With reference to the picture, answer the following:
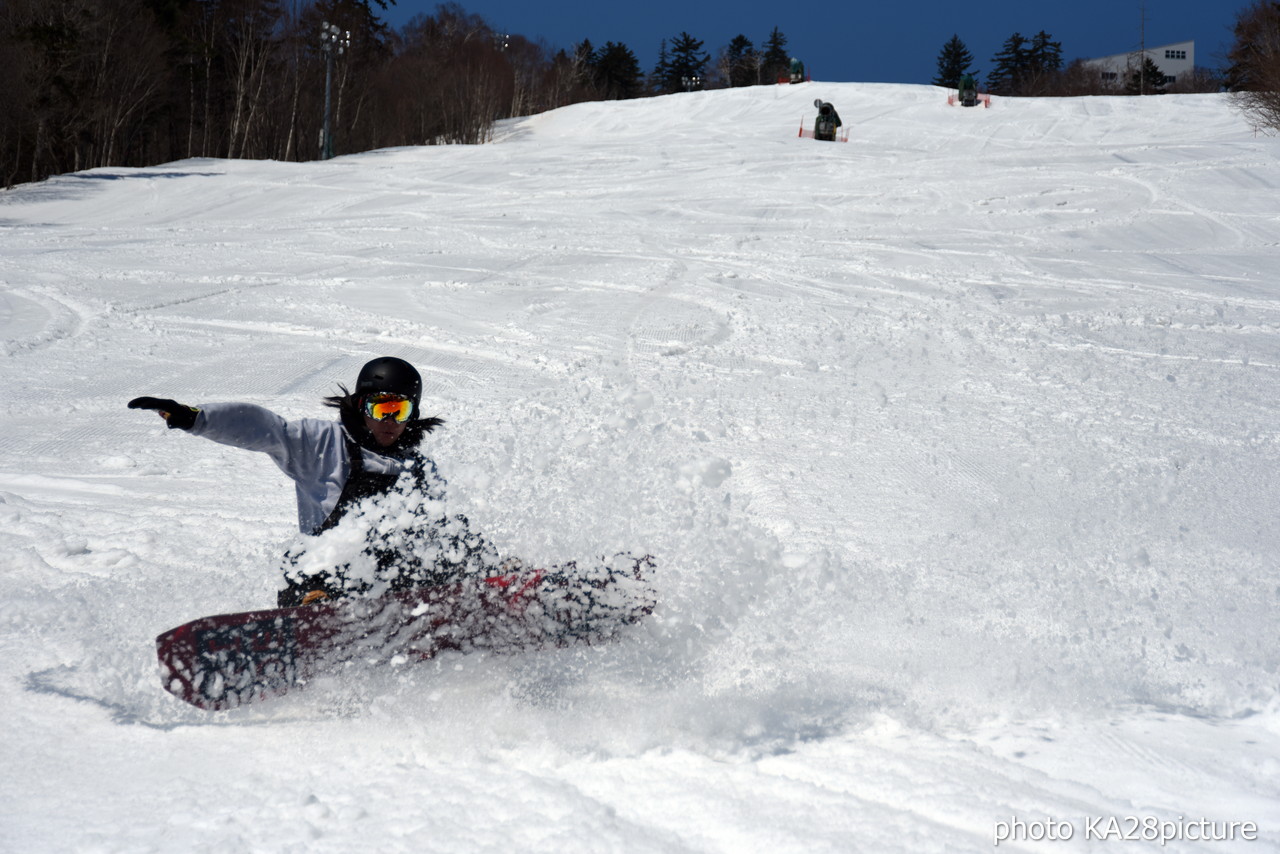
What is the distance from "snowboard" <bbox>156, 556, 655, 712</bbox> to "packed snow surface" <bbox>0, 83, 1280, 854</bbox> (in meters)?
0.08

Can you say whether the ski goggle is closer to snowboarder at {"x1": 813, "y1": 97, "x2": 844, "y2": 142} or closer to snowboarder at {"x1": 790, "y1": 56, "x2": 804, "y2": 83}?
snowboarder at {"x1": 813, "y1": 97, "x2": 844, "y2": 142}

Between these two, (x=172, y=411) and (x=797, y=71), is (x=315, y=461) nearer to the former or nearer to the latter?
(x=172, y=411)

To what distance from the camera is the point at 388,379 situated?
344cm

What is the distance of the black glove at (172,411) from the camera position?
2.95 meters

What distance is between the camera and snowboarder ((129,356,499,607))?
11.2ft

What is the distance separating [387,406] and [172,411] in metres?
0.71

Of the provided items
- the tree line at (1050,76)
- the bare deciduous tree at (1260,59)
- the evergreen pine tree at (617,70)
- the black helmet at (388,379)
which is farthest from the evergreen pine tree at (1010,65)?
the black helmet at (388,379)

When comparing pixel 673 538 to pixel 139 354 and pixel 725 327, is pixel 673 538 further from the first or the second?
pixel 139 354

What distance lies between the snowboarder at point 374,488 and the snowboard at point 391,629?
0.73ft

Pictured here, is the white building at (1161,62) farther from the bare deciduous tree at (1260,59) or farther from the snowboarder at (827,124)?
the snowboarder at (827,124)

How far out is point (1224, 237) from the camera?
1316 centimetres

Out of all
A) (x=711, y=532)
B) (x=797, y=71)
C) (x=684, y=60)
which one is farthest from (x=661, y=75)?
(x=711, y=532)

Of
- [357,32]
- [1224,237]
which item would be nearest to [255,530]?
[1224,237]

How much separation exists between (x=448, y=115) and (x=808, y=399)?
30.5 meters
